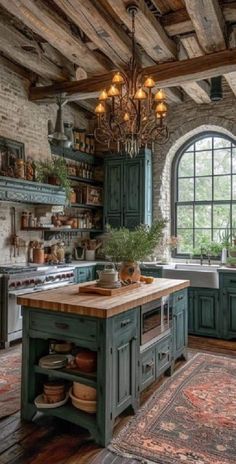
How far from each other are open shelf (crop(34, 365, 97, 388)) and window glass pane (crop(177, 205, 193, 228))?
433cm

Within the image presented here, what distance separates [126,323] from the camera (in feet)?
8.74

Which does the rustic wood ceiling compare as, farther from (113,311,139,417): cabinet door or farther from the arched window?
(113,311,139,417): cabinet door

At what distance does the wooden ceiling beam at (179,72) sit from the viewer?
4.09 metres

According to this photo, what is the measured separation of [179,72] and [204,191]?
2.43 m

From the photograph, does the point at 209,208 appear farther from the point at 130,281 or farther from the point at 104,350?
the point at 104,350

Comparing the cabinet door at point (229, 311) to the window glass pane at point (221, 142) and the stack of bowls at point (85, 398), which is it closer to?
the window glass pane at point (221, 142)

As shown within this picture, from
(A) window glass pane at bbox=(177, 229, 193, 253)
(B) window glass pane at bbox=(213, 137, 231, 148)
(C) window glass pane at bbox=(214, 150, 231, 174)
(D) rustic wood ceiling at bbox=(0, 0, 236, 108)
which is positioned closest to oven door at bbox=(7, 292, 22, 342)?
(D) rustic wood ceiling at bbox=(0, 0, 236, 108)

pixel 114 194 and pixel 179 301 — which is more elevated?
pixel 114 194

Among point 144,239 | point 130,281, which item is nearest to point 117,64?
point 144,239

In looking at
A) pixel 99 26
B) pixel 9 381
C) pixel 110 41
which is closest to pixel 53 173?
pixel 110 41

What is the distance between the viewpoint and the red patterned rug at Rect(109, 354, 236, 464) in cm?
231

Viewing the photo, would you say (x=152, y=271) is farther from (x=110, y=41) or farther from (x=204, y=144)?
(x=110, y=41)

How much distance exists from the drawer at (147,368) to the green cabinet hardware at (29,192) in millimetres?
2720

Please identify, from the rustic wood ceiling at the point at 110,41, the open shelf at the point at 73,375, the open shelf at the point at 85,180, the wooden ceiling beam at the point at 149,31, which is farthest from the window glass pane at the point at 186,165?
the open shelf at the point at 73,375
